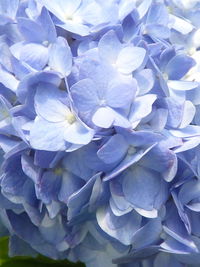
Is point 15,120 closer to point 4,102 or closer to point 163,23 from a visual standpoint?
point 4,102

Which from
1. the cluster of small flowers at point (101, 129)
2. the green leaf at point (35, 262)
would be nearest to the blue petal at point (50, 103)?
the cluster of small flowers at point (101, 129)

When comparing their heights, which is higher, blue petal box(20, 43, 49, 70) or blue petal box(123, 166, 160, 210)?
blue petal box(20, 43, 49, 70)

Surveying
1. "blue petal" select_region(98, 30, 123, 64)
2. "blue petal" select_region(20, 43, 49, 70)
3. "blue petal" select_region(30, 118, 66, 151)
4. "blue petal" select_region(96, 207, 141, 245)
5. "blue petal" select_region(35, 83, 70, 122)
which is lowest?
"blue petal" select_region(96, 207, 141, 245)

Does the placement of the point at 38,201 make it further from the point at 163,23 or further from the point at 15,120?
the point at 163,23

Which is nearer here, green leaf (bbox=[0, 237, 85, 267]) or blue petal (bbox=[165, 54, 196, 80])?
blue petal (bbox=[165, 54, 196, 80])

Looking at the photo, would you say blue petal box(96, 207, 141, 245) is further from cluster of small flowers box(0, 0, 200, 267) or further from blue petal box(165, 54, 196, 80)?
blue petal box(165, 54, 196, 80)

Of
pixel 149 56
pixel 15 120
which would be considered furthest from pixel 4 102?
pixel 149 56

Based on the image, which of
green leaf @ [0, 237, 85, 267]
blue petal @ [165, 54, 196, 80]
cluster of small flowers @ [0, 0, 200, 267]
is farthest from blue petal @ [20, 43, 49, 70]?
green leaf @ [0, 237, 85, 267]

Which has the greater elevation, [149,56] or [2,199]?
[149,56]

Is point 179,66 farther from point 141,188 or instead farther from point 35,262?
point 35,262
